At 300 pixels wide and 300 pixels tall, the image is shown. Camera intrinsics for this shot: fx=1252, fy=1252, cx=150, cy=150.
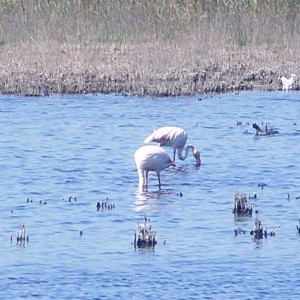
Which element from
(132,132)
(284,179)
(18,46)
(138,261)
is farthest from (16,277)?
(18,46)

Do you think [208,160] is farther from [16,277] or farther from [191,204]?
[16,277]

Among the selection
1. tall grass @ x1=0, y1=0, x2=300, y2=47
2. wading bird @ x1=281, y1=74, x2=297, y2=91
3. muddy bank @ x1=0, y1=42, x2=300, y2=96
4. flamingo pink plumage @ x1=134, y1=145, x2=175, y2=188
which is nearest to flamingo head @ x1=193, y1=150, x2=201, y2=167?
flamingo pink plumage @ x1=134, y1=145, x2=175, y2=188

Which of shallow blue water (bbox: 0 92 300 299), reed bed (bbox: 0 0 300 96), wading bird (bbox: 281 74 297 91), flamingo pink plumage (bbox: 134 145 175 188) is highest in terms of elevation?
reed bed (bbox: 0 0 300 96)

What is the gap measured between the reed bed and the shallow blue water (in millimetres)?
723

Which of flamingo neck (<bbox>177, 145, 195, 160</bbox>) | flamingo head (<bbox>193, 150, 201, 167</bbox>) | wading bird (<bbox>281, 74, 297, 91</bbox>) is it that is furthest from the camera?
wading bird (<bbox>281, 74, 297, 91</bbox>)

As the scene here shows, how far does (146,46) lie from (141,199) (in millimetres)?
9532

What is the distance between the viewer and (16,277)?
29.1 feet

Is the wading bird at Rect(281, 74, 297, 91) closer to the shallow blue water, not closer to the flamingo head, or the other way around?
the shallow blue water

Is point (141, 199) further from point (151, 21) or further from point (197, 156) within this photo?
point (151, 21)

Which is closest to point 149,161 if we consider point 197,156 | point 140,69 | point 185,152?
point 197,156

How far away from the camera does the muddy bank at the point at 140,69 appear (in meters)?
19.0

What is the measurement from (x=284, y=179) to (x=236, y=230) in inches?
104

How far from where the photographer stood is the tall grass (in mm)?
21578

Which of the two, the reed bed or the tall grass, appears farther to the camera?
the tall grass
